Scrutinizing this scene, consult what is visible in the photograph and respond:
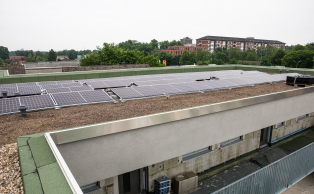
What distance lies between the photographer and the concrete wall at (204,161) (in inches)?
437

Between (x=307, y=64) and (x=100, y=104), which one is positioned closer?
(x=100, y=104)

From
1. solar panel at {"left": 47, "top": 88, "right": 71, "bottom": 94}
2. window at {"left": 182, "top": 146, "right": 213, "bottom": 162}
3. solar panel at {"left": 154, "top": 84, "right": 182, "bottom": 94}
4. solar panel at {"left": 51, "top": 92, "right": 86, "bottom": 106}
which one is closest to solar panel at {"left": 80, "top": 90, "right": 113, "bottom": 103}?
solar panel at {"left": 51, "top": 92, "right": 86, "bottom": 106}

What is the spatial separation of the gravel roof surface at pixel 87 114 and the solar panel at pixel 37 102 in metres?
0.40

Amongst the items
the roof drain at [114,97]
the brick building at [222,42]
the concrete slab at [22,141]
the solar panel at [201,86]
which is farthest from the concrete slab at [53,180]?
the brick building at [222,42]

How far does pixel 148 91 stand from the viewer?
1370 cm

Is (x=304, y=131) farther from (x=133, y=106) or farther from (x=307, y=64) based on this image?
(x=307, y=64)

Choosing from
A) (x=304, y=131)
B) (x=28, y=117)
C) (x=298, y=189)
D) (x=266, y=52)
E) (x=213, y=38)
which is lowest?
(x=298, y=189)

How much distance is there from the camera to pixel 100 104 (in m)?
11.3

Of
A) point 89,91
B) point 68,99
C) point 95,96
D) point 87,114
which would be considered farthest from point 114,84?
point 87,114

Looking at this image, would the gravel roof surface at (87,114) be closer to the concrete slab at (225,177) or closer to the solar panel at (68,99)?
the solar panel at (68,99)

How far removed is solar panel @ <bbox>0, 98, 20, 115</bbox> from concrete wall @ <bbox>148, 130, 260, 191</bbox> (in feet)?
22.2

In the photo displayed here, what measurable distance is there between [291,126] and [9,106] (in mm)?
20143

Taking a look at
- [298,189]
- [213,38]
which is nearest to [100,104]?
[298,189]

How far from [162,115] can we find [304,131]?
17.3 m
